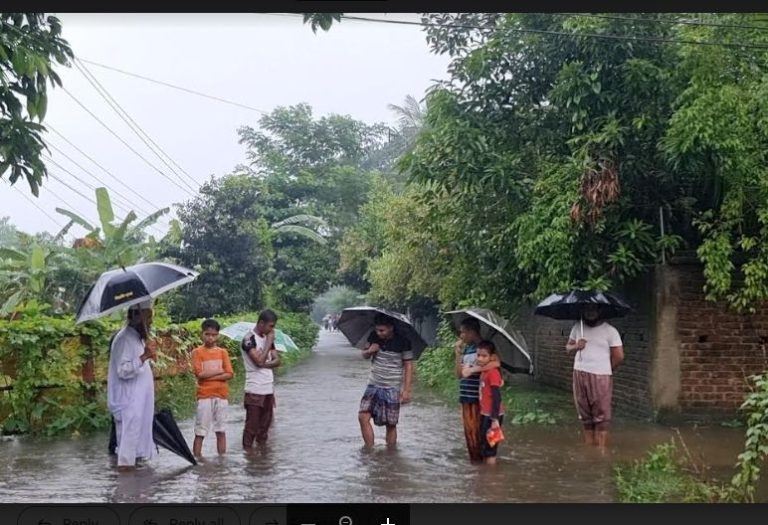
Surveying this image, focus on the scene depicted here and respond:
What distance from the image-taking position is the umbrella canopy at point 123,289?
529cm

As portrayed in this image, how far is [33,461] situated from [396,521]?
165 inches

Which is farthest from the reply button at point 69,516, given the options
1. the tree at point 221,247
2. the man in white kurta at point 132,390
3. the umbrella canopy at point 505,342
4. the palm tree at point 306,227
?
the tree at point 221,247

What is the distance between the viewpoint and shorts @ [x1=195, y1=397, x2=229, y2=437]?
6215mm

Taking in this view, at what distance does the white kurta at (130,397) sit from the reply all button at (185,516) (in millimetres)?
3050

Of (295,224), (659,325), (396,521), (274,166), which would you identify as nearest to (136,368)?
(396,521)

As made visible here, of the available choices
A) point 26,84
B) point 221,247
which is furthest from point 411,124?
point 26,84

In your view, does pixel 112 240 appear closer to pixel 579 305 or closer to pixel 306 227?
pixel 306 227

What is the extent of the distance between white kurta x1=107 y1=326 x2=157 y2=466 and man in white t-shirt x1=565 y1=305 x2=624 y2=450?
3.15 m

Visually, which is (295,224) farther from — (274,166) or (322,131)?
(322,131)

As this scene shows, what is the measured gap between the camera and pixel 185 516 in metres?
2.71

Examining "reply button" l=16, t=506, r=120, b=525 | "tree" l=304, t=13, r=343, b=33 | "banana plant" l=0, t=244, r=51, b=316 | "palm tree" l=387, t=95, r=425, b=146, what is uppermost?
"palm tree" l=387, t=95, r=425, b=146

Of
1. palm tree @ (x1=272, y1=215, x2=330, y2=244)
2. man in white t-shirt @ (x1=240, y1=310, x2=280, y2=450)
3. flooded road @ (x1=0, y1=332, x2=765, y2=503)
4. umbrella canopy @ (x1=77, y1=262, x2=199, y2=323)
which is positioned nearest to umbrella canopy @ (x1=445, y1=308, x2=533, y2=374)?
flooded road @ (x1=0, y1=332, x2=765, y2=503)

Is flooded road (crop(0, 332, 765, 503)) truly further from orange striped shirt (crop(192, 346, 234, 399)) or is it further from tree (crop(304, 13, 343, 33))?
tree (crop(304, 13, 343, 33))

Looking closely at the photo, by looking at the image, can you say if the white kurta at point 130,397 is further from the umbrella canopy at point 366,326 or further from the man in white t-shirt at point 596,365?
the man in white t-shirt at point 596,365
